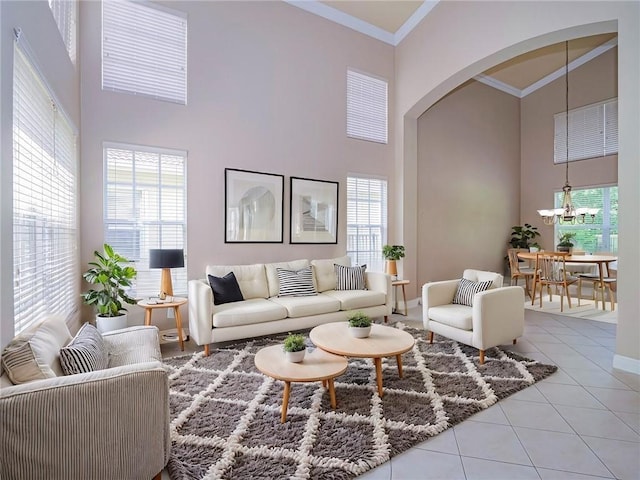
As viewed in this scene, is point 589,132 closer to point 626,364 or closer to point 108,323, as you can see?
point 626,364

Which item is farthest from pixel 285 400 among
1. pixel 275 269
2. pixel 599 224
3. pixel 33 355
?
pixel 599 224

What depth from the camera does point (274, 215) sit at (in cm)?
488

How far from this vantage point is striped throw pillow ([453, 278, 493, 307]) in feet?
12.6

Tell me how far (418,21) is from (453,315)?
4743 millimetres

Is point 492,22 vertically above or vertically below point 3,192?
above

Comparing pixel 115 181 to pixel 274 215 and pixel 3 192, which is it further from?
pixel 3 192

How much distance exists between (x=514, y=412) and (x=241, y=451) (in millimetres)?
1906

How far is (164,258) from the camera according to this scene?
12.1ft

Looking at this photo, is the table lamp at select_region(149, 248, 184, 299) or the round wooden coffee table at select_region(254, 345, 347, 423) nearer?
the round wooden coffee table at select_region(254, 345, 347, 423)

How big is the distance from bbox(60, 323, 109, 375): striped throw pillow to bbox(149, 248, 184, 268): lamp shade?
1404 millimetres

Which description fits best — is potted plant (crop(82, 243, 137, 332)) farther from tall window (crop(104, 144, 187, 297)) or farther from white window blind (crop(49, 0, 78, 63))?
white window blind (crop(49, 0, 78, 63))

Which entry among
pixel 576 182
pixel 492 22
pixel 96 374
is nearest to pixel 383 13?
pixel 492 22

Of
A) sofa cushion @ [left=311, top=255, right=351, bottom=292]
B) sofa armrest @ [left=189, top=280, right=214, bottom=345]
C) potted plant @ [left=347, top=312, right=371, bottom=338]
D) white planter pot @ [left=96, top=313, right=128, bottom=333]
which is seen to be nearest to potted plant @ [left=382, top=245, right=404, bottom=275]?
sofa cushion @ [left=311, top=255, right=351, bottom=292]

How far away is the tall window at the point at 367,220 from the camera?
5707 millimetres
